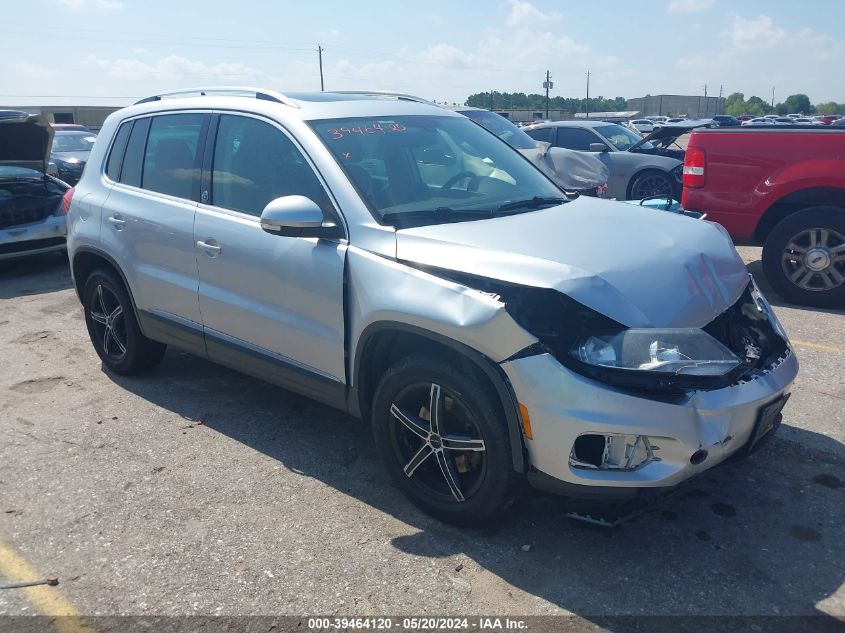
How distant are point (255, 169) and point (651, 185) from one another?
30.7ft

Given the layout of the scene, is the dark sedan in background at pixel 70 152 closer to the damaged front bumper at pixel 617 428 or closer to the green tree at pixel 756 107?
the damaged front bumper at pixel 617 428

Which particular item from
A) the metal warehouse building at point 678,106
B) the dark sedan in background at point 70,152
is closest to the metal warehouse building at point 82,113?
the dark sedan in background at point 70,152

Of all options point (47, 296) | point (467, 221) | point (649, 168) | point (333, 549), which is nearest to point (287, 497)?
point (333, 549)

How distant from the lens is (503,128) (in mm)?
10734

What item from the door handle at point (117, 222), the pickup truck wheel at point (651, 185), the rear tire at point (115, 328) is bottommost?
the rear tire at point (115, 328)

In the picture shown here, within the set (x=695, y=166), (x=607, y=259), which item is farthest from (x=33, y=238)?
(x=607, y=259)

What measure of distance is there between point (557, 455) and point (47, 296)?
7.06 meters

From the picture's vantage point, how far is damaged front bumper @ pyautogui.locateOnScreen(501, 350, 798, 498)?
2.77m

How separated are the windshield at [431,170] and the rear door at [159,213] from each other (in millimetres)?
1044

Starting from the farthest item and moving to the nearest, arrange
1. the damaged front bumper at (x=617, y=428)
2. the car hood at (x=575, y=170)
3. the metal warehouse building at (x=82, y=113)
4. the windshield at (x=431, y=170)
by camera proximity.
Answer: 1. the metal warehouse building at (x=82, y=113)
2. the car hood at (x=575, y=170)
3. the windshield at (x=431, y=170)
4. the damaged front bumper at (x=617, y=428)

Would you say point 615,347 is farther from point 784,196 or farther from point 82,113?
point 82,113

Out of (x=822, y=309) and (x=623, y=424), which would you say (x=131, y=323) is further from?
(x=822, y=309)

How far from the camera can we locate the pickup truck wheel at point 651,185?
1195 centimetres

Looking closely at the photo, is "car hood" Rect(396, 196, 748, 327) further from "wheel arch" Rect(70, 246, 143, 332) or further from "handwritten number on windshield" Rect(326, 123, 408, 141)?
"wheel arch" Rect(70, 246, 143, 332)
